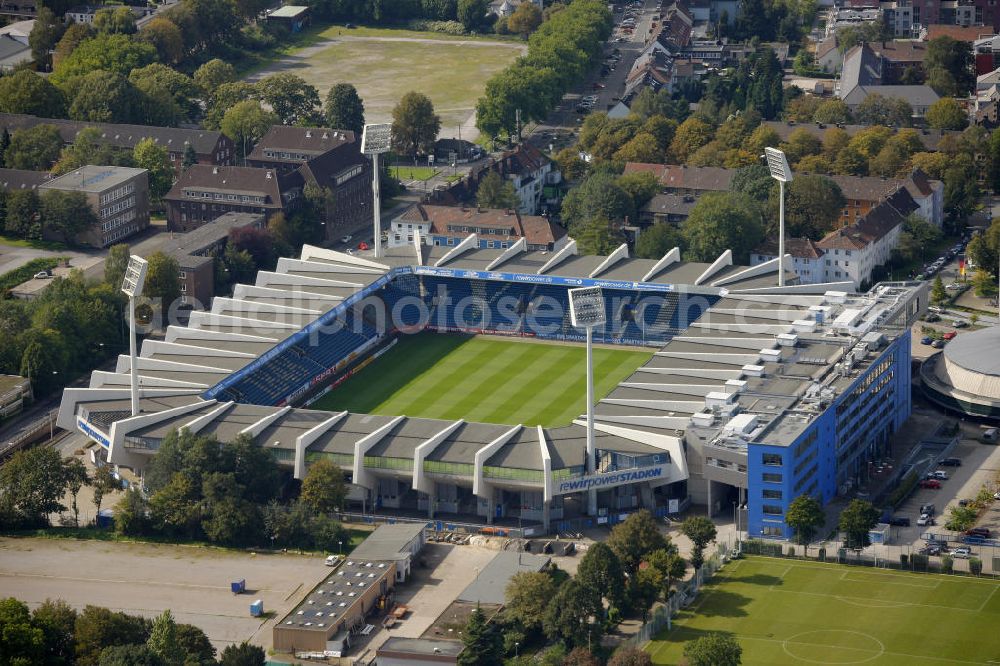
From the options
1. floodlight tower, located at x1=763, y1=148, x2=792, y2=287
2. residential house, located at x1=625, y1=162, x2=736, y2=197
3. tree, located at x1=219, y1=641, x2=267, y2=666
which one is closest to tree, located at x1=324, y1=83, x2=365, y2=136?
residential house, located at x1=625, y1=162, x2=736, y2=197

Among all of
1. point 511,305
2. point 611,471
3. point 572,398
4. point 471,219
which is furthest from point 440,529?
point 471,219

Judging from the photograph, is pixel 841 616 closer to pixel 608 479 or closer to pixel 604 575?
pixel 604 575

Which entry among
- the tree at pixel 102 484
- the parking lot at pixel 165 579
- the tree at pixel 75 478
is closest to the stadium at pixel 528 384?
the tree at pixel 102 484

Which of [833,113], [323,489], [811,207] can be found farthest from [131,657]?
[833,113]

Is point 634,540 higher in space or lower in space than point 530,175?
lower

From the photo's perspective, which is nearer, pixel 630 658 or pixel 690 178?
pixel 630 658

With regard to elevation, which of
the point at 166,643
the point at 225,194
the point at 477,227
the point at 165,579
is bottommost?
the point at 165,579
